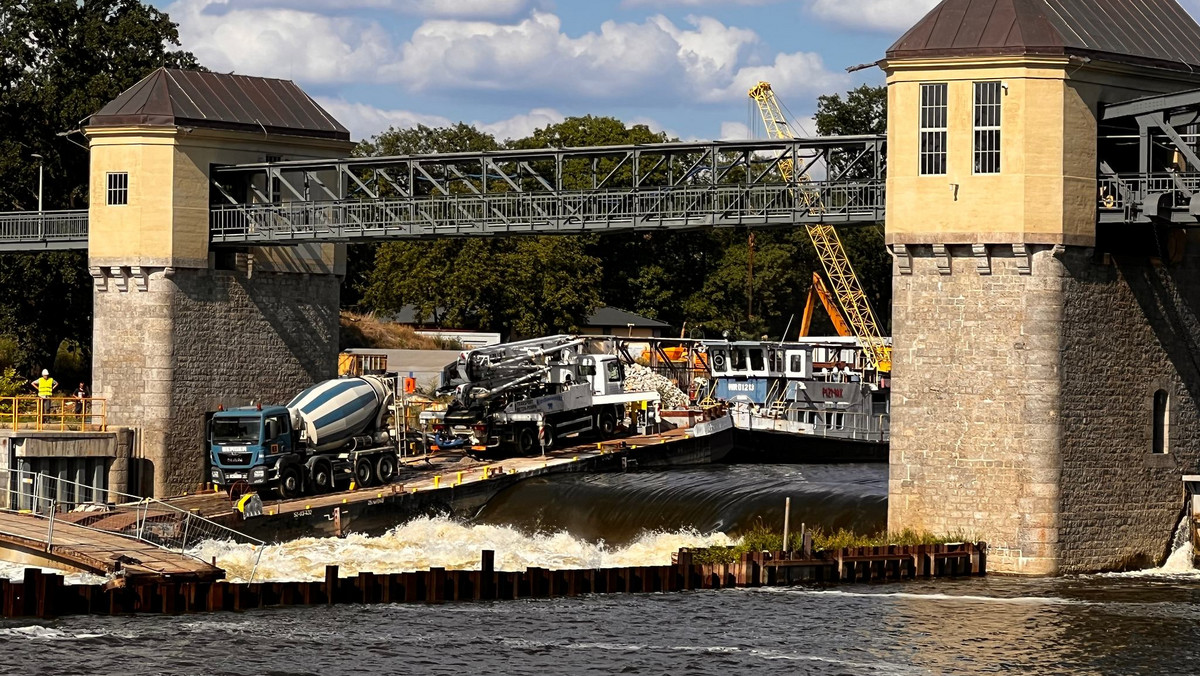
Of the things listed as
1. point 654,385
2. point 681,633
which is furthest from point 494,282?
point 681,633

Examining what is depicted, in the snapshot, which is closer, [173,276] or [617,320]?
[173,276]

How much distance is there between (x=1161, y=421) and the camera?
48812 millimetres

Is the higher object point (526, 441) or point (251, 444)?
point (526, 441)

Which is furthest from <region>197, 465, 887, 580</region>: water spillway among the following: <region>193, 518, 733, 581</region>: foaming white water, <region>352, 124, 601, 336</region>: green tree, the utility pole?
the utility pole

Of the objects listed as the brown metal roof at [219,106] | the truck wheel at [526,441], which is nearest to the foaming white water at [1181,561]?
the truck wheel at [526,441]

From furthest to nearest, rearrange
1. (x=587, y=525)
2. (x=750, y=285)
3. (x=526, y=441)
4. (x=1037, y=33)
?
(x=750, y=285), (x=526, y=441), (x=587, y=525), (x=1037, y=33)

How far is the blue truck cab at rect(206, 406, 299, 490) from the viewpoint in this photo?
58625mm

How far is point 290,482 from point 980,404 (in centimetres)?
2225

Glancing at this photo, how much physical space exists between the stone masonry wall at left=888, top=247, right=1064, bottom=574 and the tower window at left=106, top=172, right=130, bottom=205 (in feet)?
86.1

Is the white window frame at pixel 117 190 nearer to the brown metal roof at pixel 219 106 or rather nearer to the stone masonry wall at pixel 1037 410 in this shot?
the brown metal roof at pixel 219 106

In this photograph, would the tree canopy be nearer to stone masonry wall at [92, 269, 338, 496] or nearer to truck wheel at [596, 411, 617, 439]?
truck wheel at [596, 411, 617, 439]

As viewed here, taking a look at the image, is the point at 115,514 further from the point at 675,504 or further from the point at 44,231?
the point at 44,231

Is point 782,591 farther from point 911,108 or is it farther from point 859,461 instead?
point 859,461

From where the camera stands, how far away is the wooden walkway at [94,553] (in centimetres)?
4356
